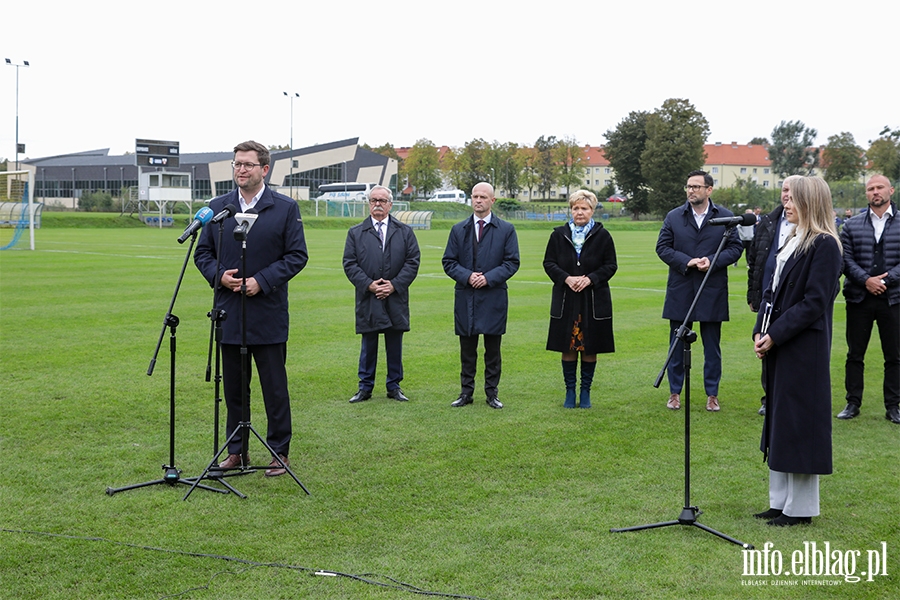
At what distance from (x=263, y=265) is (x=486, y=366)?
334cm

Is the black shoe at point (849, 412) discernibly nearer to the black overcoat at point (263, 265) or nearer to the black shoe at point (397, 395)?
the black shoe at point (397, 395)

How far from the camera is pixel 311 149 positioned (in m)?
106

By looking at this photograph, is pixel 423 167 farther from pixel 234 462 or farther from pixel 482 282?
pixel 234 462

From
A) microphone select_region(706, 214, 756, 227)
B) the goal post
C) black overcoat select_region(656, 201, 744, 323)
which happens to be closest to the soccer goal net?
the goal post

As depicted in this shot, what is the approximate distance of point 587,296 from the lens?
8672 millimetres

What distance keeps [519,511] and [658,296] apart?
14137 mm

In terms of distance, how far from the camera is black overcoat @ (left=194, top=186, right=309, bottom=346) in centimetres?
632

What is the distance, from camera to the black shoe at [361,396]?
8.94 meters

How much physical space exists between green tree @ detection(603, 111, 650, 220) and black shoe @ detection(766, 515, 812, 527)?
96.5 m

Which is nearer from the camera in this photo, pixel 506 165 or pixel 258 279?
pixel 258 279

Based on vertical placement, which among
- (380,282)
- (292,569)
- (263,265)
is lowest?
(292,569)

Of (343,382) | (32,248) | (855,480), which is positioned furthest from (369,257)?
(32,248)

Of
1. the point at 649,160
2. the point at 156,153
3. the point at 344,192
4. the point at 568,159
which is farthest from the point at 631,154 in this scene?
the point at 156,153

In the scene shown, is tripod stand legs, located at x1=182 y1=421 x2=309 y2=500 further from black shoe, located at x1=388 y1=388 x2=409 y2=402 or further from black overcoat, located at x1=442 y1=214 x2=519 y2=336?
black overcoat, located at x1=442 y1=214 x2=519 y2=336
